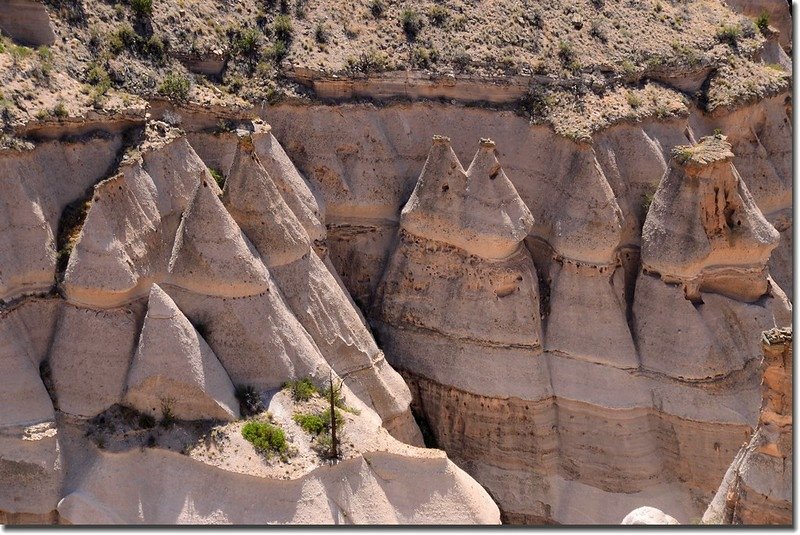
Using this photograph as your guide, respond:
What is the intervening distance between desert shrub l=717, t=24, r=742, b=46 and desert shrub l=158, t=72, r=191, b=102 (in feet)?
56.1

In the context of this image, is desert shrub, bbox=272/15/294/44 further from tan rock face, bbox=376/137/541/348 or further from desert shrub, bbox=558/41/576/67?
desert shrub, bbox=558/41/576/67

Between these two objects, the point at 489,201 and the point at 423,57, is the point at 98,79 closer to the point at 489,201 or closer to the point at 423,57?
the point at 423,57

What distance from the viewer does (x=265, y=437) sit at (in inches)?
1131

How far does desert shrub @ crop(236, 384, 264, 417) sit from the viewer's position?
2941 cm

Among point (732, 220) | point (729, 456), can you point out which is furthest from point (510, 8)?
point (729, 456)

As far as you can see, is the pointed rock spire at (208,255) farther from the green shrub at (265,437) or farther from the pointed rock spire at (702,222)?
the pointed rock spire at (702,222)

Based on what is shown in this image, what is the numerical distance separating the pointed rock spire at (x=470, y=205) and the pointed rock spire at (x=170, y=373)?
803 centimetres

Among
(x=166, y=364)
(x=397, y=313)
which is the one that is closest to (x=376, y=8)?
(x=397, y=313)

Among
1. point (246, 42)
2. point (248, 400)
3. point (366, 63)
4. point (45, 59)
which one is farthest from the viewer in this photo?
point (366, 63)

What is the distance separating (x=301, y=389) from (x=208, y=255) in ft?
12.2

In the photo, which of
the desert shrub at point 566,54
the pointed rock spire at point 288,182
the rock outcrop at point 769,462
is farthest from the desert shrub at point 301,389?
the desert shrub at point 566,54

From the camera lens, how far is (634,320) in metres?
35.3

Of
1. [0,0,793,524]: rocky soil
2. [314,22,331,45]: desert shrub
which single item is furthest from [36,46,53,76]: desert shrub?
[314,22,331,45]: desert shrub

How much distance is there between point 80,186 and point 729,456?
17695 mm
